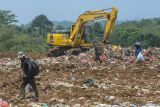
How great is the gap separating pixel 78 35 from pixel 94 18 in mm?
1508

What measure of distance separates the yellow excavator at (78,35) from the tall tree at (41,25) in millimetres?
50601

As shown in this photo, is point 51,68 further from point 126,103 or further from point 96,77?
point 126,103

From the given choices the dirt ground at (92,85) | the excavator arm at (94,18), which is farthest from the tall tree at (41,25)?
the dirt ground at (92,85)

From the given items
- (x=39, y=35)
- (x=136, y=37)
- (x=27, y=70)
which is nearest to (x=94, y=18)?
(x=27, y=70)

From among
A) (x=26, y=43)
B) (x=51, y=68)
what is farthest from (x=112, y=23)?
(x=26, y=43)

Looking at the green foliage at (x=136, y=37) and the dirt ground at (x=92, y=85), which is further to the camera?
the green foliage at (x=136, y=37)

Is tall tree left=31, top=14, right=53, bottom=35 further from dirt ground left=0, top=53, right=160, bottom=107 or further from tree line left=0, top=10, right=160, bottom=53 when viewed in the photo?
dirt ground left=0, top=53, right=160, bottom=107

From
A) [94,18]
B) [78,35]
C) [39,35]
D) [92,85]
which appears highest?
[94,18]

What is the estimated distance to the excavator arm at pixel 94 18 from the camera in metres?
33.6

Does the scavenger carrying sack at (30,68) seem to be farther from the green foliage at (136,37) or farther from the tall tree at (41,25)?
the tall tree at (41,25)

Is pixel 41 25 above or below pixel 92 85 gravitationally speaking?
below

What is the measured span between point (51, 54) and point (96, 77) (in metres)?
14.5

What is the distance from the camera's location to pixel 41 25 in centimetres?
9294

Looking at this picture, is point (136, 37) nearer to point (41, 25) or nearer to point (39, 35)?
point (39, 35)
